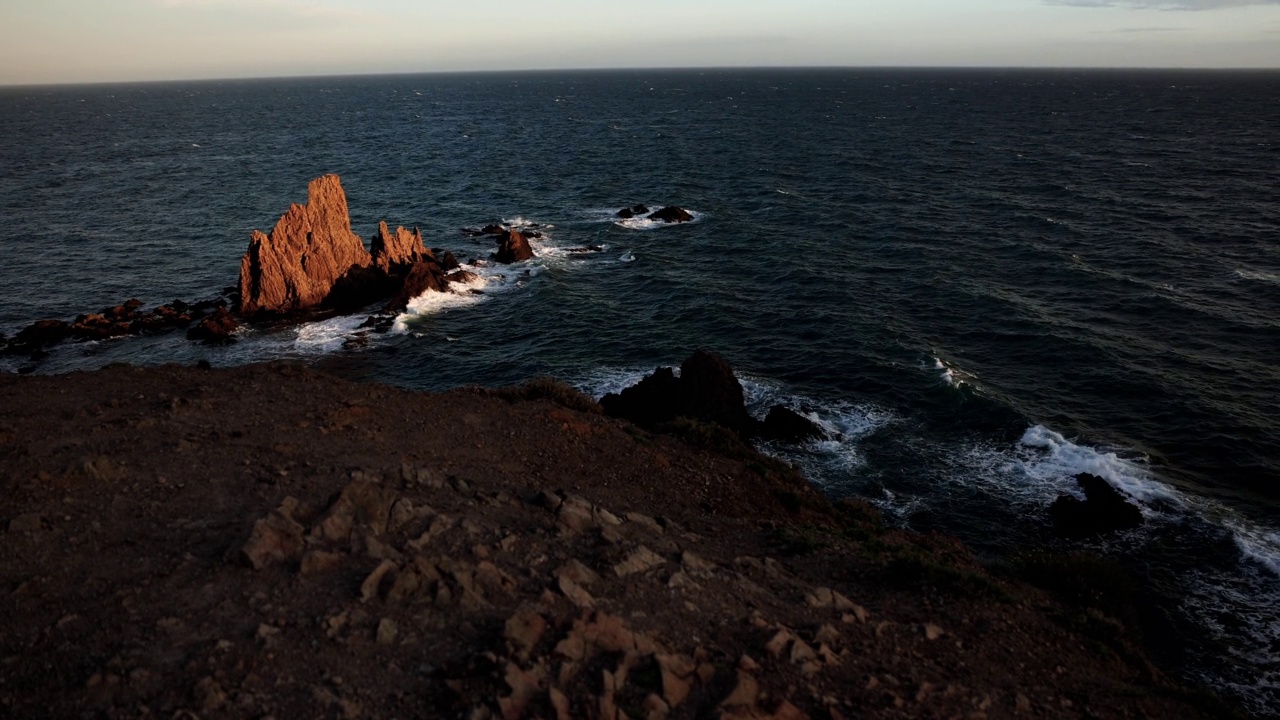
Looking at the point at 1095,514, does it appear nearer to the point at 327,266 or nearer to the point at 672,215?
the point at 327,266

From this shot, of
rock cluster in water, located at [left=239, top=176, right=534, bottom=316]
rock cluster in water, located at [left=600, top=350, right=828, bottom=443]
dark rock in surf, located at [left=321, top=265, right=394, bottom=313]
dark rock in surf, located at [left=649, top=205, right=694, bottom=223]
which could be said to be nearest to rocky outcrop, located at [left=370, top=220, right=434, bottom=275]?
rock cluster in water, located at [left=239, top=176, right=534, bottom=316]

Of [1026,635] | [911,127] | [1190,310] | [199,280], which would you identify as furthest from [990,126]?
[1026,635]

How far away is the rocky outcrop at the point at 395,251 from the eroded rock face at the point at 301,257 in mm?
1751

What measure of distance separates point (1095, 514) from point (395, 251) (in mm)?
48162

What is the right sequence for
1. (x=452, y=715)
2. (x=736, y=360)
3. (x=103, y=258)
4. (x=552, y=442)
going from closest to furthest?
1. (x=452, y=715)
2. (x=552, y=442)
3. (x=736, y=360)
4. (x=103, y=258)

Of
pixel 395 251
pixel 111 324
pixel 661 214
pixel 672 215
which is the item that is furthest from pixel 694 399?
pixel 661 214

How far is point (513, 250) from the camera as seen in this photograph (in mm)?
63062

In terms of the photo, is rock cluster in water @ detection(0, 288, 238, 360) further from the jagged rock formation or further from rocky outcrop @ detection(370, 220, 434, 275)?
rocky outcrop @ detection(370, 220, 434, 275)

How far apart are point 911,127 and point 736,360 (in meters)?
122

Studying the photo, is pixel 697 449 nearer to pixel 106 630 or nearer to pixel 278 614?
pixel 278 614

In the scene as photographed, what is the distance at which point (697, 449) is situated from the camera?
26.8m

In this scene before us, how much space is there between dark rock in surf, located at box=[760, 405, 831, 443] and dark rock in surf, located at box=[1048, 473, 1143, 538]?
32.3ft

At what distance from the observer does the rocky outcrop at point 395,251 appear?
56156 mm

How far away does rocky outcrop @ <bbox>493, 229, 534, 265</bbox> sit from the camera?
2482 inches
